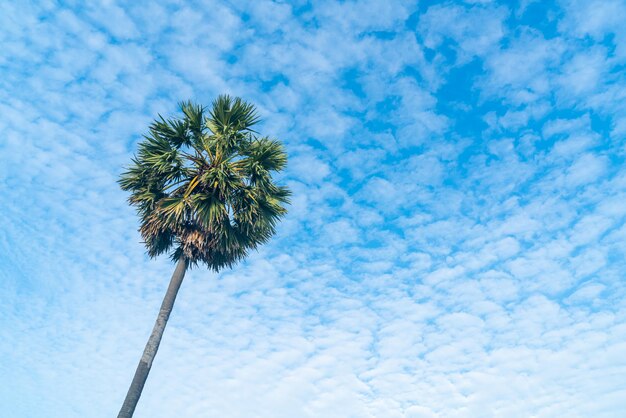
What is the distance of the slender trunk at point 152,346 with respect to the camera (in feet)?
35.7

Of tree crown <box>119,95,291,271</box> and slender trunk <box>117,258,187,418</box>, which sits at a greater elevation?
tree crown <box>119,95,291,271</box>

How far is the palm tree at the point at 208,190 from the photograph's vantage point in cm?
1370

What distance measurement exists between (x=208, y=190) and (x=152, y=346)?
5.10 m

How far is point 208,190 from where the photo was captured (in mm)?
14273

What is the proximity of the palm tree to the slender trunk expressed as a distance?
0.06 m

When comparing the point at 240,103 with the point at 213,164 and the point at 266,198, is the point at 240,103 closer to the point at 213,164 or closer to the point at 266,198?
the point at 213,164

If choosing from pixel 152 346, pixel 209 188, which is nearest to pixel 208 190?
pixel 209 188

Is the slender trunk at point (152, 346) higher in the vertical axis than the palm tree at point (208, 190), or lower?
lower

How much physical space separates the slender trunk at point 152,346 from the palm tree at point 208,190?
60 mm

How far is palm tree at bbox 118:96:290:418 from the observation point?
1370cm

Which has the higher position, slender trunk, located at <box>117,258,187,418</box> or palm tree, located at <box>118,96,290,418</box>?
palm tree, located at <box>118,96,290,418</box>

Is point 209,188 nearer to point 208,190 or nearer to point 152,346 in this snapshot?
point 208,190

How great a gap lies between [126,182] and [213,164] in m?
3.02

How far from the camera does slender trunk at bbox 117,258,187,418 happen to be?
10875 mm
